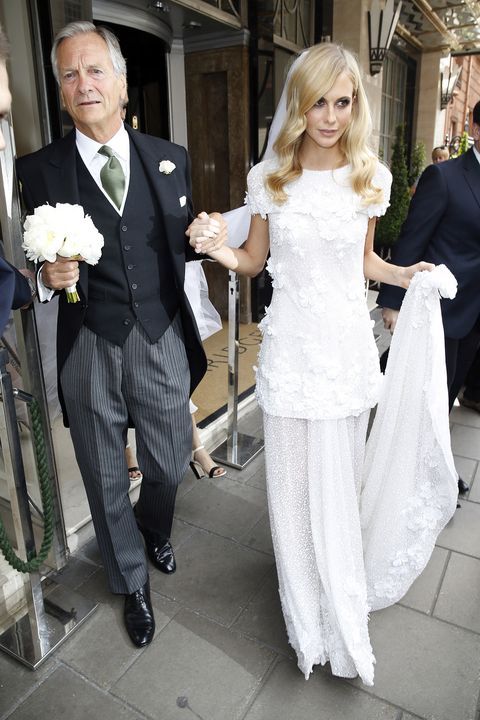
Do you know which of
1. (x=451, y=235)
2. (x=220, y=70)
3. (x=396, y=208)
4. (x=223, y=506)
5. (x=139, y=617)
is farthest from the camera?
(x=396, y=208)

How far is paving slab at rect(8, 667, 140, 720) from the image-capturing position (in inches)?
72.8

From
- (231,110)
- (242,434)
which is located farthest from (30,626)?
(231,110)

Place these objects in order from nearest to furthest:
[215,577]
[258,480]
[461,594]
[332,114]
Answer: [332,114] → [461,594] → [215,577] → [258,480]

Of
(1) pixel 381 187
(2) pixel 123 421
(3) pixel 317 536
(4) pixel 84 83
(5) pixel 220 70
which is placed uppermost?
(5) pixel 220 70

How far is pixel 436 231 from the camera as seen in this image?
268cm

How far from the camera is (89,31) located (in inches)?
70.9

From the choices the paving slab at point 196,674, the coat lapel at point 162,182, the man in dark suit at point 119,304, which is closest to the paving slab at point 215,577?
the paving slab at point 196,674

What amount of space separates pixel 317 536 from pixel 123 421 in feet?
2.86

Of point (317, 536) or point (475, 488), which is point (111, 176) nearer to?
point (317, 536)

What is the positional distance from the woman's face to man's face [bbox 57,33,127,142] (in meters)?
0.67

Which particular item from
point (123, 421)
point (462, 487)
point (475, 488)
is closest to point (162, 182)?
point (123, 421)

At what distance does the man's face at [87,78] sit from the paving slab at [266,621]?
197 cm

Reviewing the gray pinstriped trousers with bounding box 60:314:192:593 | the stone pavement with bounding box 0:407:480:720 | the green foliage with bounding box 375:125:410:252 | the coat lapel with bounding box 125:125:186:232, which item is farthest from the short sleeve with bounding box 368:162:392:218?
the green foliage with bounding box 375:125:410:252

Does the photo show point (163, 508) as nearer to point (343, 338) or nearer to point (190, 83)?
point (343, 338)
